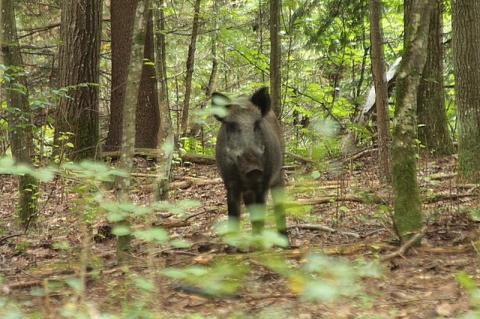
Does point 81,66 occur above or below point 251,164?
above

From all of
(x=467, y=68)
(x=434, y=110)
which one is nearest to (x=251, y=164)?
(x=467, y=68)

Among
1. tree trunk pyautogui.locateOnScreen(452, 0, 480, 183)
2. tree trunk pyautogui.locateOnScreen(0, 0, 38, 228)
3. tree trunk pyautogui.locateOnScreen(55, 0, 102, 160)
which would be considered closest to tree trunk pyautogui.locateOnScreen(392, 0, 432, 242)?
tree trunk pyautogui.locateOnScreen(452, 0, 480, 183)

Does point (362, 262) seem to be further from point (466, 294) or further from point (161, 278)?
point (161, 278)

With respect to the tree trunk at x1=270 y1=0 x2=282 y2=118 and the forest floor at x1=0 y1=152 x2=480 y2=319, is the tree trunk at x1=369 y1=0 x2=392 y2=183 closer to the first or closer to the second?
the forest floor at x1=0 y1=152 x2=480 y2=319

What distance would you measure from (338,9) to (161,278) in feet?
27.0

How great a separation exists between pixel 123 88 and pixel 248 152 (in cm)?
771

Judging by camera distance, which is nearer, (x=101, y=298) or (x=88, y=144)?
(x=101, y=298)

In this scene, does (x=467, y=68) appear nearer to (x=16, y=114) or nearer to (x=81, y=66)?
(x=16, y=114)

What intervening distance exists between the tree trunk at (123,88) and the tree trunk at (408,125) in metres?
A: 8.05

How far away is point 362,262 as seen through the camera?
5402mm

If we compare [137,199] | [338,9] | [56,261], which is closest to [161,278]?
[56,261]

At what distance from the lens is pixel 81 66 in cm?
1200

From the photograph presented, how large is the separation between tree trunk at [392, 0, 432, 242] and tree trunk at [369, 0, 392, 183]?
267 cm

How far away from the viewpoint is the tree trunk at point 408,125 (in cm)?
590
